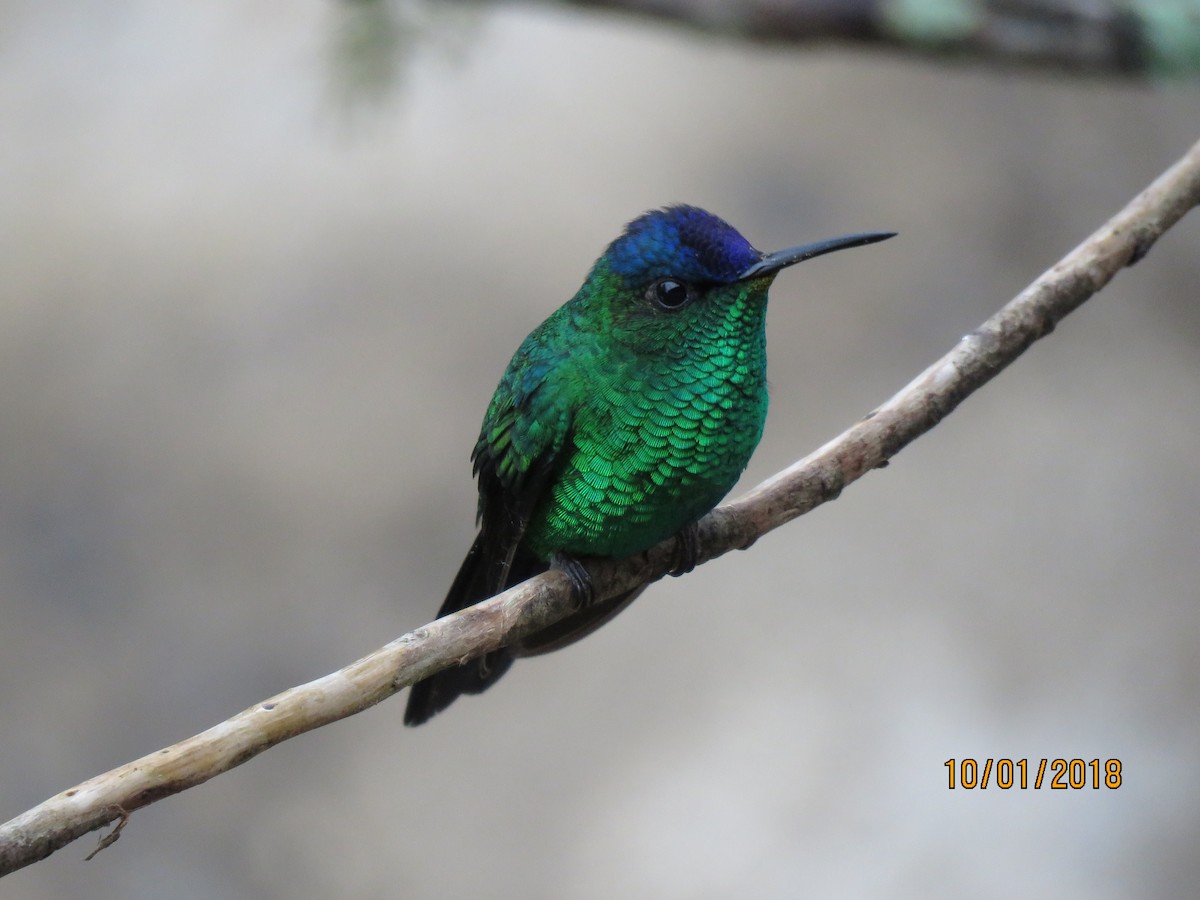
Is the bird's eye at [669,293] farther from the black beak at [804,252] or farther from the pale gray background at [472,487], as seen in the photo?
the pale gray background at [472,487]

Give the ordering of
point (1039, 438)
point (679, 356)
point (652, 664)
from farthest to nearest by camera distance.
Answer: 1. point (1039, 438)
2. point (652, 664)
3. point (679, 356)

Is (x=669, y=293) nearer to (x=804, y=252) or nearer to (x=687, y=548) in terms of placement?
(x=804, y=252)

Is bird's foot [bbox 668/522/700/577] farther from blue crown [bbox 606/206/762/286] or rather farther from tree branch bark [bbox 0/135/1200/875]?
blue crown [bbox 606/206/762/286]

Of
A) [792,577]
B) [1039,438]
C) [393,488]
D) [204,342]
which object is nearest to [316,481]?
[393,488]

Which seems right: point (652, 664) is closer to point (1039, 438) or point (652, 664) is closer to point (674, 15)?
point (1039, 438)

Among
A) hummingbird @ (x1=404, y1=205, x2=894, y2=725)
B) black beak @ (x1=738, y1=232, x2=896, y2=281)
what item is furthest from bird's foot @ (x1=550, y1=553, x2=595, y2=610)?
black beak @ (x1=738, y1=232, x2=896, y2=281)

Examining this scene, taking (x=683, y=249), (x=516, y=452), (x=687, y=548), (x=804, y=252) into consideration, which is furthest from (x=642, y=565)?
(x=804, y=252)

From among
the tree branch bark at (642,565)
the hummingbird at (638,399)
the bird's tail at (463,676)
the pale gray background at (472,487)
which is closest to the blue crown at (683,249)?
the hummingbird at (638,399)
